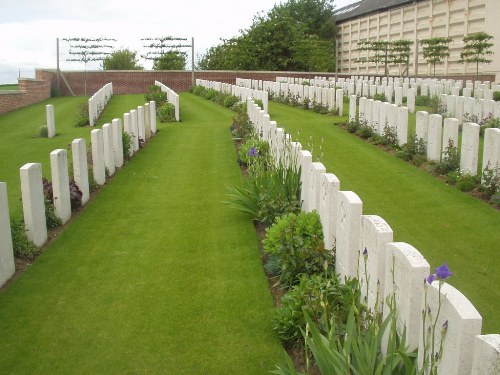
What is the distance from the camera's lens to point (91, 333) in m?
4.48

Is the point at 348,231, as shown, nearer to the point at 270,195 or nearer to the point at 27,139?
the point at 270,195

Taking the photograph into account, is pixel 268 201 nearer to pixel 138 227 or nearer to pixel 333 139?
pixel 138 227

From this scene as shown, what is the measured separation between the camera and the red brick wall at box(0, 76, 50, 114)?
22.6 metres

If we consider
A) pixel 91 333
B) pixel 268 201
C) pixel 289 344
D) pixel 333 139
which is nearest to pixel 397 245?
pixel 289 344

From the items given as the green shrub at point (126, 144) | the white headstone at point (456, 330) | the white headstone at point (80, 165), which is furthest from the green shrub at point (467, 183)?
the green shrub at point (126, 144)

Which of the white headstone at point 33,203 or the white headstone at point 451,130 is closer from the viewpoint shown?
the white headstone at point 33,203

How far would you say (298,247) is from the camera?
511 centimetres

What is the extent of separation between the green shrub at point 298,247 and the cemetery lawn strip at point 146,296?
285mm

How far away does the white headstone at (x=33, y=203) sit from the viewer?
5.98 m

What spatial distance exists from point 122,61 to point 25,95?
23.9 metres

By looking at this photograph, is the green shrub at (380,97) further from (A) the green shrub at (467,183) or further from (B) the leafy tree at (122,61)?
(B) the leafy tree at (122,61)

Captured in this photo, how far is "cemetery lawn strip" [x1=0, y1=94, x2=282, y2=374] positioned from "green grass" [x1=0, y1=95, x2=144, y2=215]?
5.41ft

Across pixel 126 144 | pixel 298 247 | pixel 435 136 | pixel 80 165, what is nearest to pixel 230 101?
pixel 126 144

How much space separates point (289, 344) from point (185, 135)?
36.1ft
